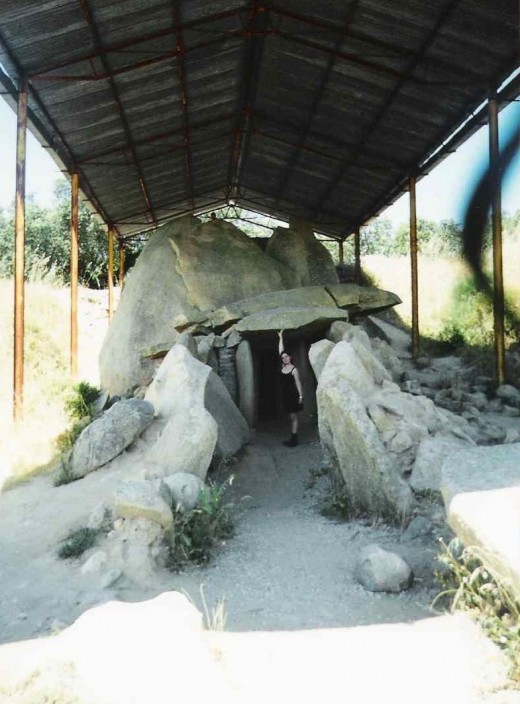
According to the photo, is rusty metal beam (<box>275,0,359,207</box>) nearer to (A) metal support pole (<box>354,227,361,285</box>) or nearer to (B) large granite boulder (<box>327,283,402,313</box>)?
(A) metal support pole (<box>354,227,361,285</box>)

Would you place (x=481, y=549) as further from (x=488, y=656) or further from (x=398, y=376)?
(x=398, y=376)

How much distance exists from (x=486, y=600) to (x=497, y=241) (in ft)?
26.7

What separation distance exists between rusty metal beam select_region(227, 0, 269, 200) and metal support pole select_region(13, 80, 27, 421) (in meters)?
3.81

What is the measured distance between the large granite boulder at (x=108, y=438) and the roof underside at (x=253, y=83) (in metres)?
5.39

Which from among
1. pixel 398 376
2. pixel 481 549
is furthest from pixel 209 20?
pixel 481 549

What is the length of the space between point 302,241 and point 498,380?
17.7ft

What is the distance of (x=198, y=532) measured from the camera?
20.0 ft

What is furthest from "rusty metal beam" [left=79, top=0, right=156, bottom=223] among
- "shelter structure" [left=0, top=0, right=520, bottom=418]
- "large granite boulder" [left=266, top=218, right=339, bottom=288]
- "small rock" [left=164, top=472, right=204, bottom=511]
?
"small rock" [left=164, top=472, right=204, bottom=511]

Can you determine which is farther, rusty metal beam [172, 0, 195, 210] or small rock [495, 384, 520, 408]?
small rock [495, 384, 520, 408]

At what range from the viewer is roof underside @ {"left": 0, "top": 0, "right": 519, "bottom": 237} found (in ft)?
31.7

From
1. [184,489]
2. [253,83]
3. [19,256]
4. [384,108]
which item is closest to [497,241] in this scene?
[384,108]

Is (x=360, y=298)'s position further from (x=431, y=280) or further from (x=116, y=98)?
(x=431, y=280)

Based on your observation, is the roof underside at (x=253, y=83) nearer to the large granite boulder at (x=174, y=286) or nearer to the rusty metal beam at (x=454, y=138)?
the rusty metal beam at (x=454, y=138)

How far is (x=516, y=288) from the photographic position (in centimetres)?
1688
